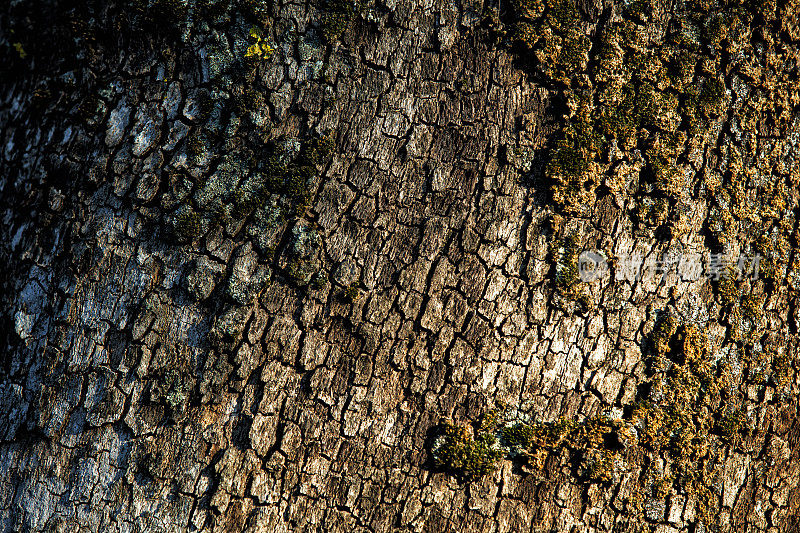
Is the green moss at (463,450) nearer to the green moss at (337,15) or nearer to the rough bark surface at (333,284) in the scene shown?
the rough bark surface at (333,284)

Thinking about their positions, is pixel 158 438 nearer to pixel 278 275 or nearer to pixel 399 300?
pixel 278 275

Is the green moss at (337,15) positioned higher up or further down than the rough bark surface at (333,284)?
higher up

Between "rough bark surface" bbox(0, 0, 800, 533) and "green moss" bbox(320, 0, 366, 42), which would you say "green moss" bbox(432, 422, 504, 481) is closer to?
"rough bark surface" bbox(0, 0, 800, 533)

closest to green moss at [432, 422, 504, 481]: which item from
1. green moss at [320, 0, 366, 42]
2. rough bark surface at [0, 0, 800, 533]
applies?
rough bark surface at [0, 0, 800, 533]

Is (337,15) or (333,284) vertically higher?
(337,15)

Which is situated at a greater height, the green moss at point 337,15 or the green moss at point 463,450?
the green moss at point 337,15

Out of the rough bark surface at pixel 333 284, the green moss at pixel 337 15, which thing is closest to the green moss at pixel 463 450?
the rough bark surface at pixel 333 284

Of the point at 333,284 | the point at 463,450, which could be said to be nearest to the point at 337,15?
the point at 333,284

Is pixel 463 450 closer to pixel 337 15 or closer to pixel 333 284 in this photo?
pixel 333 284
